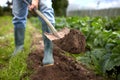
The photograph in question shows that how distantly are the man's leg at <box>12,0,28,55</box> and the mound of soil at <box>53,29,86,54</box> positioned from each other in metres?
0.54

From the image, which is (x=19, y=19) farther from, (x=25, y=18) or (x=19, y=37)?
(x=19, y=37)

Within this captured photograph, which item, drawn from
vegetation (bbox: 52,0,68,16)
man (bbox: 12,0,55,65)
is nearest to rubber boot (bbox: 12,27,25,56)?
man (bbox: 12,0,55,65)

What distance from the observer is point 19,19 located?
15.9ft

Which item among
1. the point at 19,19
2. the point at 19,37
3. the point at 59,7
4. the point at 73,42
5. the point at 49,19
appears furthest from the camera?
the point at 59,7

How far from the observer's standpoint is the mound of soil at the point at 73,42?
5129 millimetres

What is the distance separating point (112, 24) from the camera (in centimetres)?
700

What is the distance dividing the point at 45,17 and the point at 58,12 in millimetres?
26350

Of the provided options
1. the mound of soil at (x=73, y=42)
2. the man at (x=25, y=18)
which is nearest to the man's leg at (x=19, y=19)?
the man at (x=25, y=18)

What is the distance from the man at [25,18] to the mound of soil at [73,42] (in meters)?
0.57

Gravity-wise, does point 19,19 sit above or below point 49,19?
below

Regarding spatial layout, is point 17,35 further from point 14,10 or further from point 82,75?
point 82,75

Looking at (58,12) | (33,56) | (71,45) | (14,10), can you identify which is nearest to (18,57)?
(33,56)

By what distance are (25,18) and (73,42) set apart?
29.8 inches

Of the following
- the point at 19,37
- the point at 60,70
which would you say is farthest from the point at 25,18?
the point at 60,70
